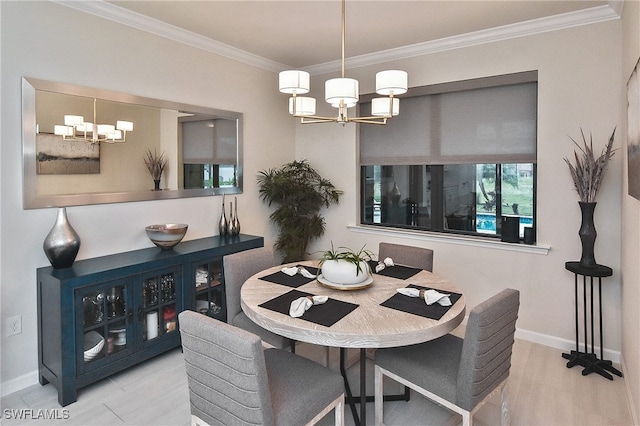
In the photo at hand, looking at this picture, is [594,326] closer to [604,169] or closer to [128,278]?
[604,169]

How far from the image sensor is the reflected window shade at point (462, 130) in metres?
3.36

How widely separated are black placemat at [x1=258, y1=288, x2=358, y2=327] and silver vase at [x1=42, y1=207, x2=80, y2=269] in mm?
1450

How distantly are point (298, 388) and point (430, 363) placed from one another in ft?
2.24

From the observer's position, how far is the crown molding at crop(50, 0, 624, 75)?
283 centimetres

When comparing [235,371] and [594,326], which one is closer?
[235,371]

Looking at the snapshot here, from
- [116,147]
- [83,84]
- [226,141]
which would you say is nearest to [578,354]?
[226,141]

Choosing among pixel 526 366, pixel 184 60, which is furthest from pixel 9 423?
pixel 526 366

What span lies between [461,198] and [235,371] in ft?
9.68

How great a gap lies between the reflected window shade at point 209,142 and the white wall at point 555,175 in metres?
1.87

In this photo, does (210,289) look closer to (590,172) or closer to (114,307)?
(114,307)

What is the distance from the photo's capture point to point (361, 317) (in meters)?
1.85

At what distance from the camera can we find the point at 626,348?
2.64 m

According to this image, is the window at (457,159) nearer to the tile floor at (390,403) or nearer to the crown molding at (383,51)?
the crown molding at (383,51)

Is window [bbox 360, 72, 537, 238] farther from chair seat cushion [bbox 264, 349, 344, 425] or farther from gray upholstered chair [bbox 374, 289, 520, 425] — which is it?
chair seat cushion [bbox 264, 349, 344, 425]
